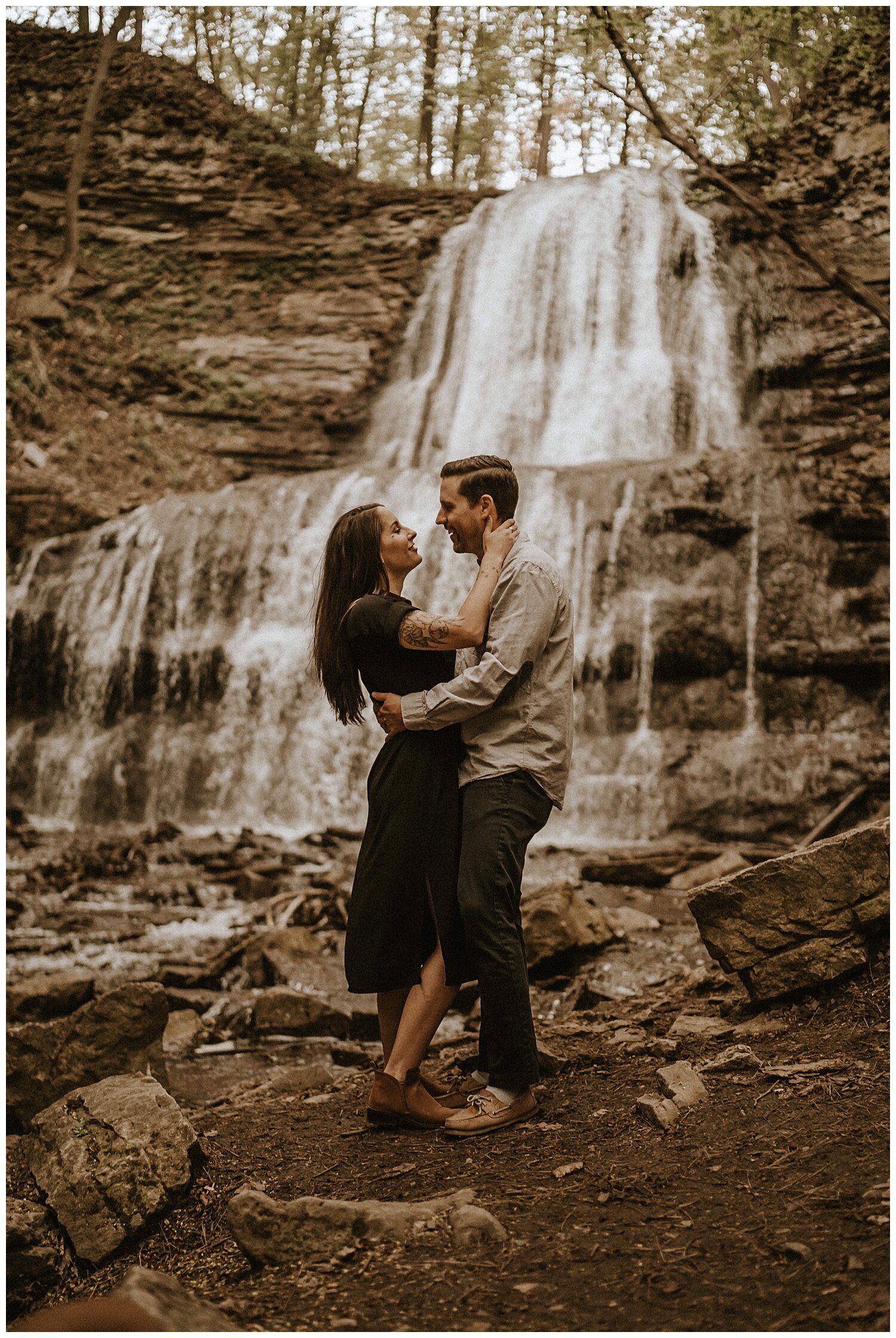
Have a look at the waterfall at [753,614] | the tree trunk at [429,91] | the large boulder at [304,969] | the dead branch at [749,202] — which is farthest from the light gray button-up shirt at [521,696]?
the tree trunk at [429,91]

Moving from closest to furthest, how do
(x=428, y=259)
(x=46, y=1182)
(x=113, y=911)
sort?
1. (x=46, y=1182)
2. (x=113, y=911)
3. (x=428, y=259)

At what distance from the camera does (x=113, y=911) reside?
31.6 feet

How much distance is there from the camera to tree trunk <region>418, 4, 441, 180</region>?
24.6m

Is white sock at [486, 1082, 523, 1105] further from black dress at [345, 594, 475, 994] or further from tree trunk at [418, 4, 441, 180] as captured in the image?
tree trunk at [418, 4, 441, 180]

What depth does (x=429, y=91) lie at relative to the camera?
2562 cm

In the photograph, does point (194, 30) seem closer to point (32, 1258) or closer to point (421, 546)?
point (421, 546)

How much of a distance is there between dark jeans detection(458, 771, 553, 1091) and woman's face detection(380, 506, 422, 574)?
0.81m

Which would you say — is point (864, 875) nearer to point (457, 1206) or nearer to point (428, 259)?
point (457, 1206)

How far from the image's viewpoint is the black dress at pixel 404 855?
361cm

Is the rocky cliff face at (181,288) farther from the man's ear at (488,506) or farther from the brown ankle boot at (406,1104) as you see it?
the brown ankle boot at (406,1104)

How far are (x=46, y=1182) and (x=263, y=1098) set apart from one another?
4.77 ft

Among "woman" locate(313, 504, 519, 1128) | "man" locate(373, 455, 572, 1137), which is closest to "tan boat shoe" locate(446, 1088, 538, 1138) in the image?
"man" locate(373, 455, 572, 1137)

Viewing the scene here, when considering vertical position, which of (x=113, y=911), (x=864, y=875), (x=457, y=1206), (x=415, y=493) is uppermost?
(x=415, y=493)

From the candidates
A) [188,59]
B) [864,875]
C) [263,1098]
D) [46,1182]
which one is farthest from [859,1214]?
[188,59]
